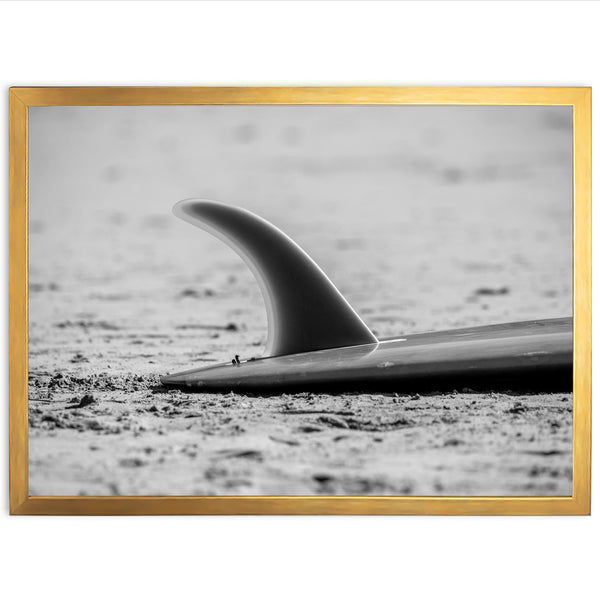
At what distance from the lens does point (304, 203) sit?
3174 mm

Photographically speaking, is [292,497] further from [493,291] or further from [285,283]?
[493,291]

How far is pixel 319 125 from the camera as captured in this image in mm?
3041

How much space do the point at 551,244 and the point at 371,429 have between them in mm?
1109

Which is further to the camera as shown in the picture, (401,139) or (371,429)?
(401,139)

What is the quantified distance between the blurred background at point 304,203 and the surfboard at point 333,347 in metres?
0.13

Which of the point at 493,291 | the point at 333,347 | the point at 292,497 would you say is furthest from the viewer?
the point at 493,291

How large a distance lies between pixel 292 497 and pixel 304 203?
4.20ft

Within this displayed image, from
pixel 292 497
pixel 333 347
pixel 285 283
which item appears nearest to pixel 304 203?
pixel 285 283
